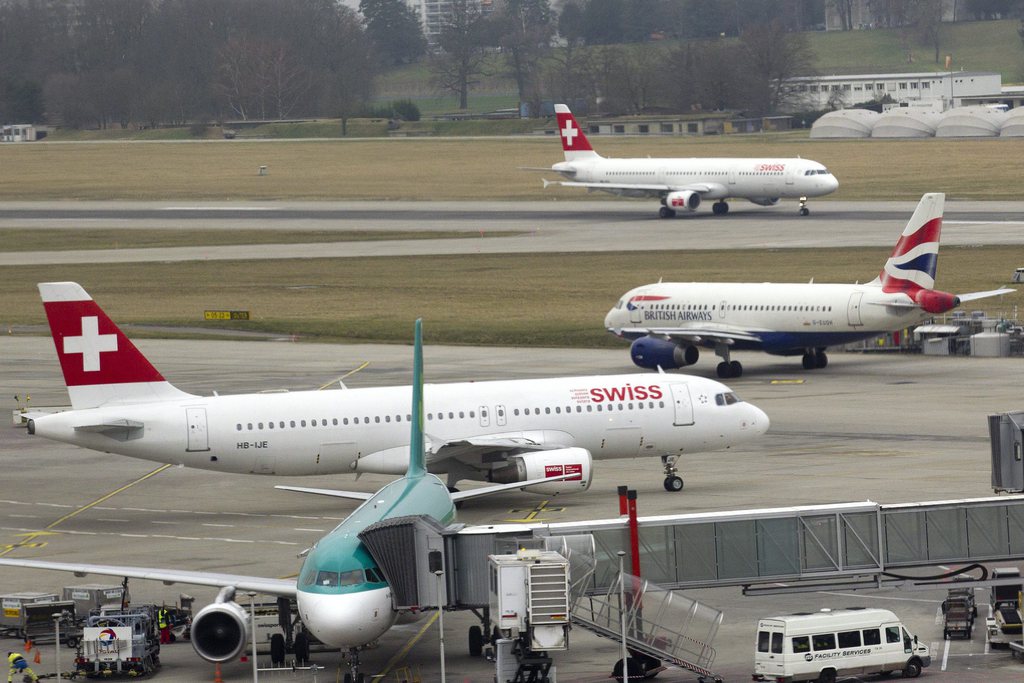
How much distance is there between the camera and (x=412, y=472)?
40.2 meters

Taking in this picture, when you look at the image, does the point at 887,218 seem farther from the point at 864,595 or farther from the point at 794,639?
the point at 794,639

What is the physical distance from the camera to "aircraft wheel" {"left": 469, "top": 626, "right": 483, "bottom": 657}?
122ft

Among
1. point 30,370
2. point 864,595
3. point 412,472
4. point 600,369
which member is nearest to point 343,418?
point 412,472

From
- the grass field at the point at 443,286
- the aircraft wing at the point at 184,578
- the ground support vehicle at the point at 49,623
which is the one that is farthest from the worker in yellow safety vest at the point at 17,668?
the grass field at the point at 443,286

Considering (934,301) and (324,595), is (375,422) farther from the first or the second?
(934,301)

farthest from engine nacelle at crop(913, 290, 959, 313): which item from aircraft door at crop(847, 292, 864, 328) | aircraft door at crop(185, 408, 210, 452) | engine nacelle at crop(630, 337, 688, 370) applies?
aircraft door at crop(185, 408, 210, 452)

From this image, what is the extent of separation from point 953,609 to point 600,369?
47526 mm

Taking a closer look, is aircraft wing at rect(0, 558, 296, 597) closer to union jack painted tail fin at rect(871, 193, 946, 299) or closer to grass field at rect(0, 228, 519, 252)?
union jack painted tail fin at rect(871, 193, 946, 299)

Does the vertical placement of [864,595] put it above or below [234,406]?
below

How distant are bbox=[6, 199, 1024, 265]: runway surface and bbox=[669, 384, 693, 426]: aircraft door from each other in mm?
74173

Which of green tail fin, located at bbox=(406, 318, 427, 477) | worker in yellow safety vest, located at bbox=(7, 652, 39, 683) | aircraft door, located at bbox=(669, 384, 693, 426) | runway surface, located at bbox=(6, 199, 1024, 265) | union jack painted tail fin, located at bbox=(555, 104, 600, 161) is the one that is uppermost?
union jack painted tail fin, located at bbox=(555, 104, 600, 161)

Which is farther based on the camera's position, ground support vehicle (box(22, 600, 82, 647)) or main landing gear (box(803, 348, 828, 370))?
main landing gear (box(803, 348, 828, 370))

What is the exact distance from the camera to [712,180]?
16100cm

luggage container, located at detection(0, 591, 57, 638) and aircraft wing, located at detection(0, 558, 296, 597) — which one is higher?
aircraft wing, located at detection(0, 558, 296, 597)
